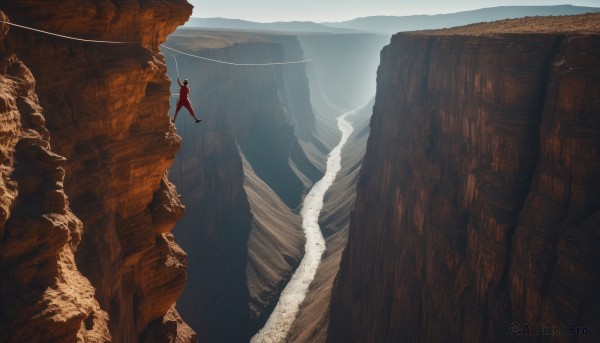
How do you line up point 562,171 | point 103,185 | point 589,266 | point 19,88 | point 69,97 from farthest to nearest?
point 562,171 < point 589,266 < point 103,185 < point 69,97 < point 19,88

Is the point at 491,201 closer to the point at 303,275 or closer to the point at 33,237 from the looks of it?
the point at 33,237

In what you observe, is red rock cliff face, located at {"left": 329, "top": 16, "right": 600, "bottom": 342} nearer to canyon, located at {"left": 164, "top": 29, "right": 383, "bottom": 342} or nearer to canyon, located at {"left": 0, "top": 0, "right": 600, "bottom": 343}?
canyon, located at {"left": 0, "top": 0, "right": 600, "bottom": 343}

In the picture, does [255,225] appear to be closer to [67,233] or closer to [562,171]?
[562,171]

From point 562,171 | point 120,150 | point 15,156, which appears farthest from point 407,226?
point 15,156

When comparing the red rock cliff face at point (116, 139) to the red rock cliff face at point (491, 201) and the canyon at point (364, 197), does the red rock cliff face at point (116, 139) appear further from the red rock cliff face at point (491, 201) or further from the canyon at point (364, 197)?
the red rock cliff face at point (491, 201)

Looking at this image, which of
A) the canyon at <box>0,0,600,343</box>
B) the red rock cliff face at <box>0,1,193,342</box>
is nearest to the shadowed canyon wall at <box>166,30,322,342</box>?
the canyon at <box>0,0,600,343</box>
